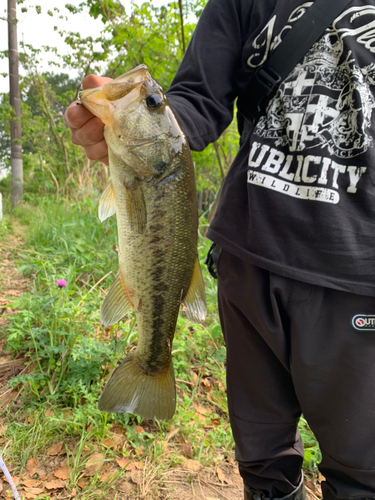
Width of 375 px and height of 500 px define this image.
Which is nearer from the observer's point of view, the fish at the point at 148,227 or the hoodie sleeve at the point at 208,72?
the fish at the point at 148,227

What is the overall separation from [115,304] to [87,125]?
763mm

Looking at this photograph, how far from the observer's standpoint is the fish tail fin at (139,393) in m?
1.57

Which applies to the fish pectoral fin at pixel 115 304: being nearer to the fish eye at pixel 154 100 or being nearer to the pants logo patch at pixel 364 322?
the fish eye at pixel 154 100

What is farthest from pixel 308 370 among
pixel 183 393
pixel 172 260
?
pixel 183 393

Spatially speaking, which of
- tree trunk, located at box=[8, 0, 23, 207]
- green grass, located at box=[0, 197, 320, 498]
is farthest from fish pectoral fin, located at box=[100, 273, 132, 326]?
tree trunk, located at box=[8, 0, 23, 207]

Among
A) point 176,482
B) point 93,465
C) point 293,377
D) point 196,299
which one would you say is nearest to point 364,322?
point 293,377

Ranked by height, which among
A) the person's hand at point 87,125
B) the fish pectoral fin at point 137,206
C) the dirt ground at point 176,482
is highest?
the person's hand at point 87,125

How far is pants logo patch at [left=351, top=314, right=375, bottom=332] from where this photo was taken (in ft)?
3.80

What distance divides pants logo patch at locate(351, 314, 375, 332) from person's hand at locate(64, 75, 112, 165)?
3.79ft

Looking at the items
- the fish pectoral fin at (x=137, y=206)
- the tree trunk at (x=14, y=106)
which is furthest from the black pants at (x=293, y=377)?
the tree trunk at (x=14, y=106)

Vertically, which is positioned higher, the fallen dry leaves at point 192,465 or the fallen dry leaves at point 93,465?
the fallen dry leaves at point 93,465

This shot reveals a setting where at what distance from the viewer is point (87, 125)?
130 centimetres

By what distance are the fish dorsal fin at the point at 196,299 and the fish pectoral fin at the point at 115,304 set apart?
28 centimetres

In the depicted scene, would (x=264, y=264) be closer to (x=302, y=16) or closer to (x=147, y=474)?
(x=302, y=16)
